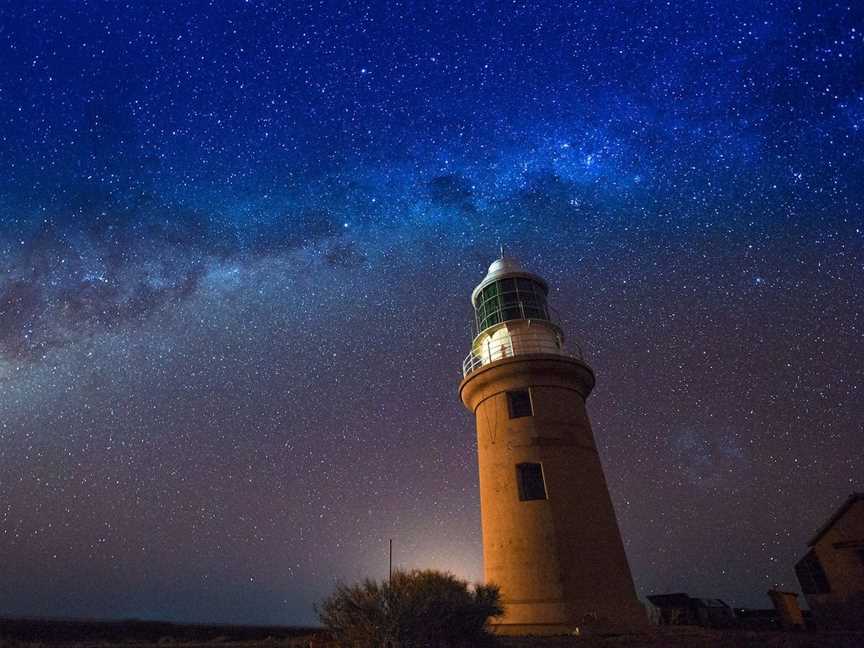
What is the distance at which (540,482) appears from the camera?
581 inches

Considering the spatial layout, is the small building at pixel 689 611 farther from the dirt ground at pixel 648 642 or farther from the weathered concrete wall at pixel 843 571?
the dirt ground at pixel 648 642

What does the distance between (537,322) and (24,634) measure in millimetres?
16658

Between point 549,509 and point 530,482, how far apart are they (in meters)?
0.96

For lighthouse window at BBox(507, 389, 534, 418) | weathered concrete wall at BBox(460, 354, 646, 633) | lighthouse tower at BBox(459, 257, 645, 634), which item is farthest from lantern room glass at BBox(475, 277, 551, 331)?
lighthouse window at BBox(507, 389, 534, 418)

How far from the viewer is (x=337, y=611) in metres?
8.09

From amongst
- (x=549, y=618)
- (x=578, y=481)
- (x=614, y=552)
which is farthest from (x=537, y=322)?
(x=549, y=618)

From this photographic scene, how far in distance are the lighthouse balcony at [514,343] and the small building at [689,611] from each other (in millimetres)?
9048

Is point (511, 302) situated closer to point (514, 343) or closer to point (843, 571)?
point (514, 343)

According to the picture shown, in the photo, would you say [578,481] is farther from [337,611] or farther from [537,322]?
[337,611]

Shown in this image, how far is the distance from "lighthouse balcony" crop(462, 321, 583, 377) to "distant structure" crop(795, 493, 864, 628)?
1265cm

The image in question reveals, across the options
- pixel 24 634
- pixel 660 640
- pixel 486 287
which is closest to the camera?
pixel 660 640

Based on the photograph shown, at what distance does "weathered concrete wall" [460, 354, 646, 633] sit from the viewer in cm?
1318

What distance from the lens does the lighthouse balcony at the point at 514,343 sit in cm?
1694

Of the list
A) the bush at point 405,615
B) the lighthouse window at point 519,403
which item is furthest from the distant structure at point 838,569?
the bush at point 405,615
